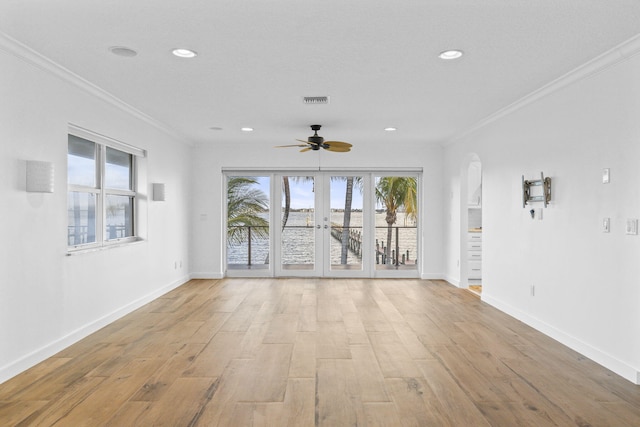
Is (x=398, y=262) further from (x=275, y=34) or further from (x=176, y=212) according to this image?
(x=275, y=34)

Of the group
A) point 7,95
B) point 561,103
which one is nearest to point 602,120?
point 561,103

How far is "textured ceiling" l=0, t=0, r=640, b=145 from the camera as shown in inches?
105

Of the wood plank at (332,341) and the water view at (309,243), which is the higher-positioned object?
the water view at (309,243)

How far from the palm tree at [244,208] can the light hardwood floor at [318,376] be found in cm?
289

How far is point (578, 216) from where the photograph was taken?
387cm

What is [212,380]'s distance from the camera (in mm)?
3168

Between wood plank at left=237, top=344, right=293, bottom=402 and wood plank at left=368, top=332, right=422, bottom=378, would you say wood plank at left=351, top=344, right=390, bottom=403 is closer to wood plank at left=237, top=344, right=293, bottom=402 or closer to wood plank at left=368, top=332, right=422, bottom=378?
wood plank at left=368, top=332, right=422, bottom=378

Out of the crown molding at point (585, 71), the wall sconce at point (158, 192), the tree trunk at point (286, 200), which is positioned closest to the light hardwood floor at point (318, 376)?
the wall sconce at point (158, 192)

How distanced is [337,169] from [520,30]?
5062 mm

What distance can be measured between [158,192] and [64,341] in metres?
2.55

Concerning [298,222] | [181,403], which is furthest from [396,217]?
[181,403]

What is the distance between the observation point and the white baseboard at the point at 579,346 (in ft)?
10.6

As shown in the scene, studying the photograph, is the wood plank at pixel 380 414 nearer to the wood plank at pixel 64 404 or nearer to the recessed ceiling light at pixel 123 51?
the wood plank at pixel 64 404

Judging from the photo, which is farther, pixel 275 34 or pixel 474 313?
pixel 474 313
